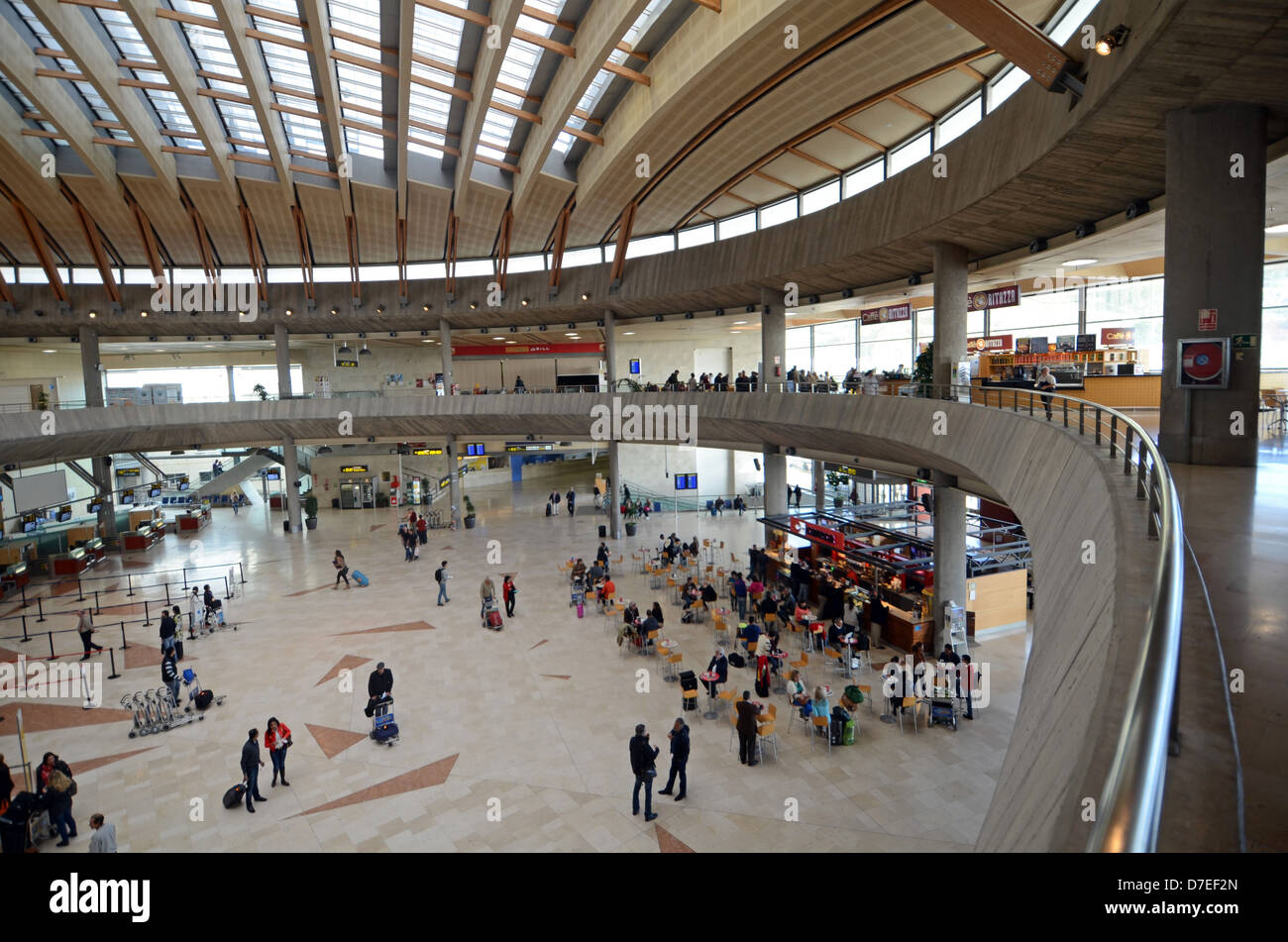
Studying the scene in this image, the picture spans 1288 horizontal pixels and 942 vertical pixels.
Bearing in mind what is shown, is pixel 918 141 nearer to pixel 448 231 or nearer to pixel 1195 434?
pixel 1195 434

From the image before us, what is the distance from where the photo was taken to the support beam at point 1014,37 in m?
8.04

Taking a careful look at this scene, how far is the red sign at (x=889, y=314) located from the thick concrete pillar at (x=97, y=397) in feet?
98.5

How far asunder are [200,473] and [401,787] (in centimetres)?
4181

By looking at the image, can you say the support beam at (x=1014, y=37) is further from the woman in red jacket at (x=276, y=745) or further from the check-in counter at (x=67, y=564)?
the check-in counter at (x=67, y=564)

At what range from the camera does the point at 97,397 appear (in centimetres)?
2839

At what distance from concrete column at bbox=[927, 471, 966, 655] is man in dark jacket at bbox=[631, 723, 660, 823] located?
30.6 feet

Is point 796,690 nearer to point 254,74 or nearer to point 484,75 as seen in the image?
point 484,75

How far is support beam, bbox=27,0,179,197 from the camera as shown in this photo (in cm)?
1487

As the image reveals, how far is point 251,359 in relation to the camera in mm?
39969

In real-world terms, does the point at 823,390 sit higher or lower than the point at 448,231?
lower

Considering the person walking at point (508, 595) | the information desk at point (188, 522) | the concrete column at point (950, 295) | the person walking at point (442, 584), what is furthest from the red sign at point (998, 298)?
the information desk at point (188, 522)
